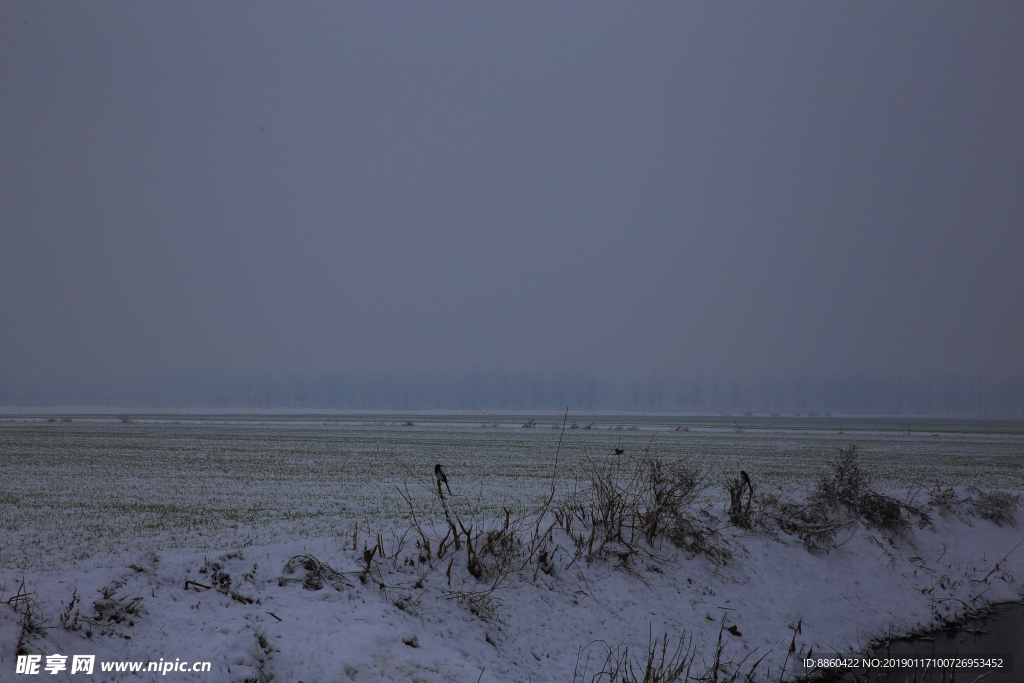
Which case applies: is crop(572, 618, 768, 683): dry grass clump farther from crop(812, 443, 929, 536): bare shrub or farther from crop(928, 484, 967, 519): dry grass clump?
crop(928, 484, 967, 519): dry grass clump

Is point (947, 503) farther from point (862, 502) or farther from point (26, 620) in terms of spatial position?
point (26, 620)

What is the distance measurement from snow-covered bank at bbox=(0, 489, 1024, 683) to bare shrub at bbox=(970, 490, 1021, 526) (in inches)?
115

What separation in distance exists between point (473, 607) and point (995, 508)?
1901 centimetres

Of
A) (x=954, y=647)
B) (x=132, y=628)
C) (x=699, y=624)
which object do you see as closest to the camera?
(x=132, y=628)

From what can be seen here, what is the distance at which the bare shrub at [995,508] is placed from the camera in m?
17.3

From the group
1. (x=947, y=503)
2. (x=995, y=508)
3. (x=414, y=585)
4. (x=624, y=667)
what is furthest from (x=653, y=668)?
(x=995, y=508)

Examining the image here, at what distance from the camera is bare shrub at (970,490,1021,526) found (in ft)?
56.9

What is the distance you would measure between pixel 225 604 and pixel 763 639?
9.47 meters

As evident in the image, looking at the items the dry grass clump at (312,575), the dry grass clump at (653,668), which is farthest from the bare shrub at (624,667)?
the dry grass clump at (312,575)

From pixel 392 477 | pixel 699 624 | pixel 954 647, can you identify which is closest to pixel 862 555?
pixel 954 647

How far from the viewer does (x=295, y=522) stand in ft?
53.3

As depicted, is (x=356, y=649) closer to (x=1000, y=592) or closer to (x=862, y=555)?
(x=862, y=555)

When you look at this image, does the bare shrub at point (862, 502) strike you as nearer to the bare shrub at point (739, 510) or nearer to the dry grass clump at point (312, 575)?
the bare shrub at point (739, 510)

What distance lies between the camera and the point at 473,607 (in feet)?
28.3
